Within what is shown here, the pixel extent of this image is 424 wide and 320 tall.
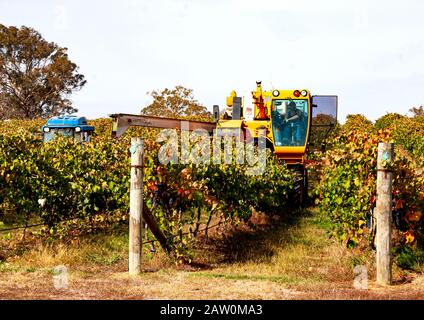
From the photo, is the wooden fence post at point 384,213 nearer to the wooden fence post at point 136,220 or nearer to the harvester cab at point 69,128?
the wooden fence post at point 136,220

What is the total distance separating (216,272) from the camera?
786 cm

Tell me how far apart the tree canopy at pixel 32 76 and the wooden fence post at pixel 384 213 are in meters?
46.9

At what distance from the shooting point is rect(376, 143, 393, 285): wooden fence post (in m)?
7.08

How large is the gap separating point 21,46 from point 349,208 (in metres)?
49.7

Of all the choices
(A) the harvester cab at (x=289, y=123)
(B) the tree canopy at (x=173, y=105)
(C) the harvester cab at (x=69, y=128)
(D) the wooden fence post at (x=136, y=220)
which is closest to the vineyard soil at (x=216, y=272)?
(D) the wooden fence post at (x=136, y=220)

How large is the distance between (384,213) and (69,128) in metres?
17.6

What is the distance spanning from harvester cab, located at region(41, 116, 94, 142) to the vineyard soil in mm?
12336

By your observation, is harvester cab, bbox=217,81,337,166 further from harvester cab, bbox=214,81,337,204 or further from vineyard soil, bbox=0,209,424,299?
vineyard soil, bbox=0,209,424,299

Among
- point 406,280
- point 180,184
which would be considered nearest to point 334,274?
point 406,280

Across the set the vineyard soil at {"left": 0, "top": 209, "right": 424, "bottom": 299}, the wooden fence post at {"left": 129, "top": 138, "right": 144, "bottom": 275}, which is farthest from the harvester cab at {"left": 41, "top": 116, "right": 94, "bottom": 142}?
the wooden fence post at {"left": 129, "top": 138, "right": 144, "bottom": 275}

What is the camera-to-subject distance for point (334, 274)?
7.74 m

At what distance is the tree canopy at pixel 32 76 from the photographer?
51.1 metres

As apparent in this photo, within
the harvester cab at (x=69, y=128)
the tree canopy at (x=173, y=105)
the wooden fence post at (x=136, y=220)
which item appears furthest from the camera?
the tree canopy at (x=173, y=105)

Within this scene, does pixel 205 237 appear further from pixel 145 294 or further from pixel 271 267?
pixel 145 294
